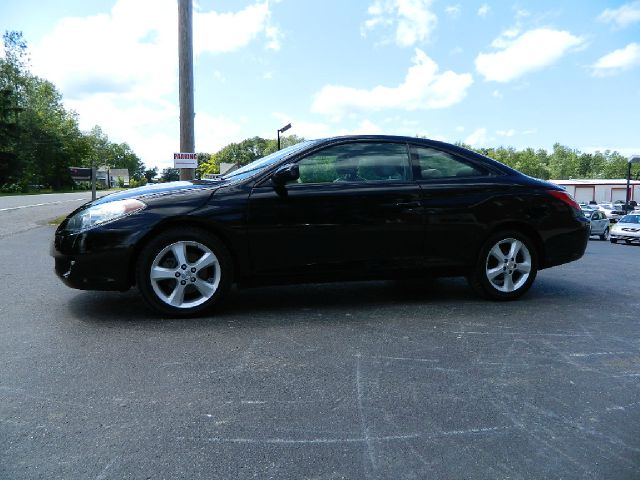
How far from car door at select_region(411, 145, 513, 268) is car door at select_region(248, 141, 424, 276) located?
114 mm

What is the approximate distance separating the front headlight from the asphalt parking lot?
2.44 ft

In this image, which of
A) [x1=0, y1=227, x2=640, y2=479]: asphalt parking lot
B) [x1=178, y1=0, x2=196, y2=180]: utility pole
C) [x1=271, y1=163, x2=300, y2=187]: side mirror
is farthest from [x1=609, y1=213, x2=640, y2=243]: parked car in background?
[x1=271, y1=163, x2=300, y2=187]: side mirror

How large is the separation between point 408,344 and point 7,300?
3.63m

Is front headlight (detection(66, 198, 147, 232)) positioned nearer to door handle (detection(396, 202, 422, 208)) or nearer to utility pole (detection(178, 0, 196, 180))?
door handle (detection(396, 202, 422, 208))

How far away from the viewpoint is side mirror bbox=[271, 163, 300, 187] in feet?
13.4

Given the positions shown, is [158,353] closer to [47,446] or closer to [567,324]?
[47,446]

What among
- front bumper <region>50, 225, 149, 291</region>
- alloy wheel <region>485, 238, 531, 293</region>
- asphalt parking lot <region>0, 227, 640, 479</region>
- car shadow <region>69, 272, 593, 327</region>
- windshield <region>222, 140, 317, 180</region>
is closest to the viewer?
asphalt parking lot <region>0, 227, 640, 479</region>

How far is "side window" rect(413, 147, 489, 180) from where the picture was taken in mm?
A: 4621

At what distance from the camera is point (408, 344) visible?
348 cm

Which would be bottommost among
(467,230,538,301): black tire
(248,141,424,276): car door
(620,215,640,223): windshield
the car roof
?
(620,215,640,223): windshield

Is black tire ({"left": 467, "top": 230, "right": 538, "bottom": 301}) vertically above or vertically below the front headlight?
below

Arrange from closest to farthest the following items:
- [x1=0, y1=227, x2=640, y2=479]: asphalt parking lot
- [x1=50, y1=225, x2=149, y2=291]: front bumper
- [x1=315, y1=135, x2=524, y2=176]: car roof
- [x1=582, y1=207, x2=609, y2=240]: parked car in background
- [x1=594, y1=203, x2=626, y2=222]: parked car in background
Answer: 1. [x1=0, y1=227, x2=640, y2=479]: asphalt parking lot
2. [x1=50, y1=225, x2=149, y2=291]: front bumper
3. [x1=315, y1=135, x2=524, y2=176]: car roof
4. [x1=582, y1=207, x2=609, y2=240]: parked car in background
5. [x1=594, y1=203, x2=626, y2=222]: parked car in background

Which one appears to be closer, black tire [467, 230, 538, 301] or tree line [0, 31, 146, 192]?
black tire [467, 230, 538, 301]

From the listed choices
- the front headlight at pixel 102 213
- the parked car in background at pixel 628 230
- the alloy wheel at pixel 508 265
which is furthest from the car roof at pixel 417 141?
the parked car in background at pixel 628 230
